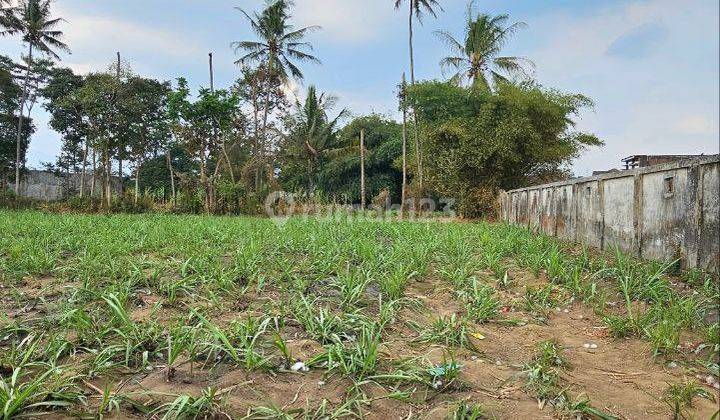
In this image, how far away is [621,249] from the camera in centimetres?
458

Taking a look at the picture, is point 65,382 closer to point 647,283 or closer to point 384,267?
point 384,267

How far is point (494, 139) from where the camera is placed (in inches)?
572

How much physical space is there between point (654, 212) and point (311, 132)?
22.2 m

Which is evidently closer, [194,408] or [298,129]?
[194,408]

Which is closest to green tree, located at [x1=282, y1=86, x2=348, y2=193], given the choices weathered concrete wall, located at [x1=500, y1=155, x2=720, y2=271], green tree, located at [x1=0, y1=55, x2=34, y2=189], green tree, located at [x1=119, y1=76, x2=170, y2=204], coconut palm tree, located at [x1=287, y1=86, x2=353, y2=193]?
coconut palm tree, located at [x1=287, y1=86, x2=353, y2=193]

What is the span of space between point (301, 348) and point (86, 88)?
18.9 meters

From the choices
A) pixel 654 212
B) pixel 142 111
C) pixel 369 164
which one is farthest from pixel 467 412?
pixel 369 164

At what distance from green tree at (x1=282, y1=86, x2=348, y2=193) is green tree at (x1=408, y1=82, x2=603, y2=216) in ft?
32.7

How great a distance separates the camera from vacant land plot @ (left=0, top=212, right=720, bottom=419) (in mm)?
1787

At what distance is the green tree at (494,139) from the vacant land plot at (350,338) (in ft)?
36.9

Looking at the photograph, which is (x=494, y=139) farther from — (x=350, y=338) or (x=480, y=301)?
(x=350, y=338)

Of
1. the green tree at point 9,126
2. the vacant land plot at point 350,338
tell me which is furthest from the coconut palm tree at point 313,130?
the vacant land plot at point 350,338

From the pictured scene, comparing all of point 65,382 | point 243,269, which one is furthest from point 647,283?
point 65,382

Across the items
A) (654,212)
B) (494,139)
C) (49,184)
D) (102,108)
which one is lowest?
(654,212)
